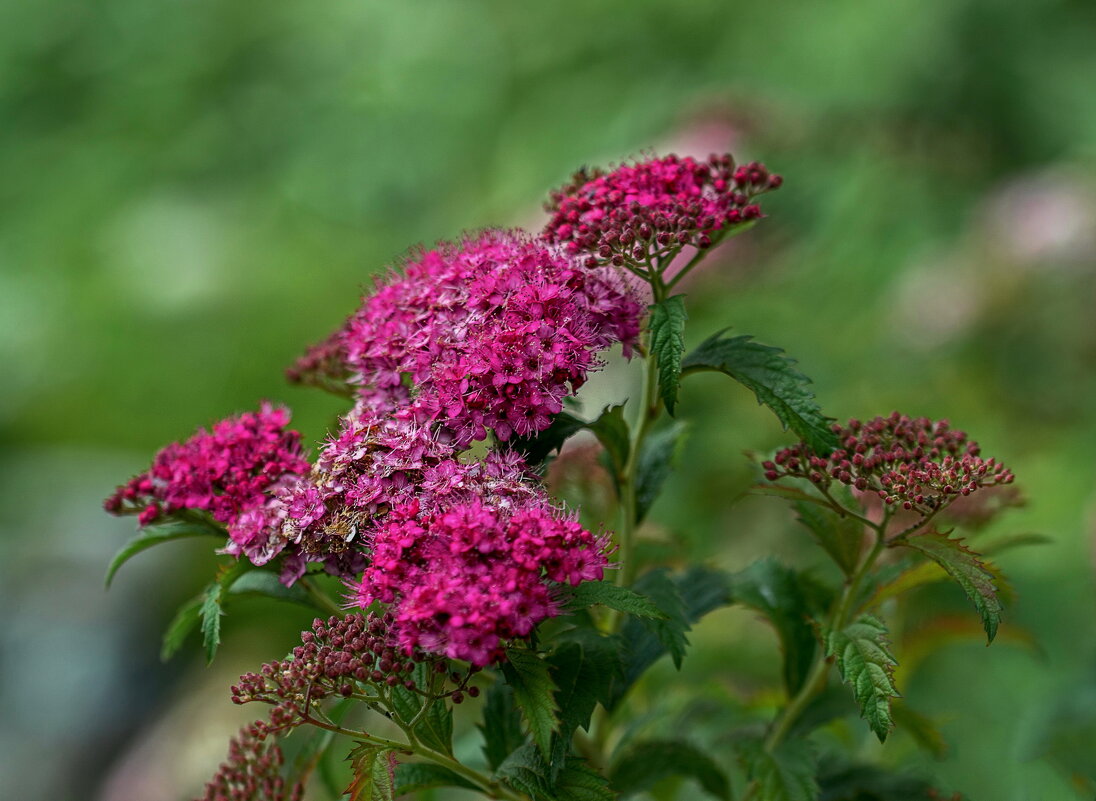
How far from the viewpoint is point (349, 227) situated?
7.49 meters

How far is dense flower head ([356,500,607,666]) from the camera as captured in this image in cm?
115

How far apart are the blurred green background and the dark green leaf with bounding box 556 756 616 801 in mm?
640

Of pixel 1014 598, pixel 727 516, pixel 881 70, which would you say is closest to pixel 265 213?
pixel 881 70

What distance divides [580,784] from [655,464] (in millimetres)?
531

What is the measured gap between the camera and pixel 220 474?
1478 millimetres

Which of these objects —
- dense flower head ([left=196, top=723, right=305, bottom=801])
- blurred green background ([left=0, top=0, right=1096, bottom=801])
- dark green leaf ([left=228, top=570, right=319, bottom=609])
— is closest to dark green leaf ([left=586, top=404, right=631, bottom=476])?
blurred green background ([left=0, top=0, right=1096, bottom=801])

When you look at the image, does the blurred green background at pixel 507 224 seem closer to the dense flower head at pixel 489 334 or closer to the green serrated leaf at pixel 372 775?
the dense flower head at pixel 489 334

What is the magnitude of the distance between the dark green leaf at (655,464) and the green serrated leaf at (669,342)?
0.31 metres

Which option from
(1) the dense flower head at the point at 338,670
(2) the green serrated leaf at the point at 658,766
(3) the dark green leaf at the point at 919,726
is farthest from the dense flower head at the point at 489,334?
(3) the dark green leaf at the point at 919,726

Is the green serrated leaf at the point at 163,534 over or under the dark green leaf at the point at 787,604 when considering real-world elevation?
under

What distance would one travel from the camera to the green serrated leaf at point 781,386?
4.53 feet

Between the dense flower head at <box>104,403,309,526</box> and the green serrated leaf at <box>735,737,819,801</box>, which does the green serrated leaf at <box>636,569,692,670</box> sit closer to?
the green serrated leaf at <box>735,737,819,801</box>

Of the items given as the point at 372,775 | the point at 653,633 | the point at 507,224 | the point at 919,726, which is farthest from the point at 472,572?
the point at 507,224

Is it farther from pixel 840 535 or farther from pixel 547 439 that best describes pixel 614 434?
pixel 840 535
